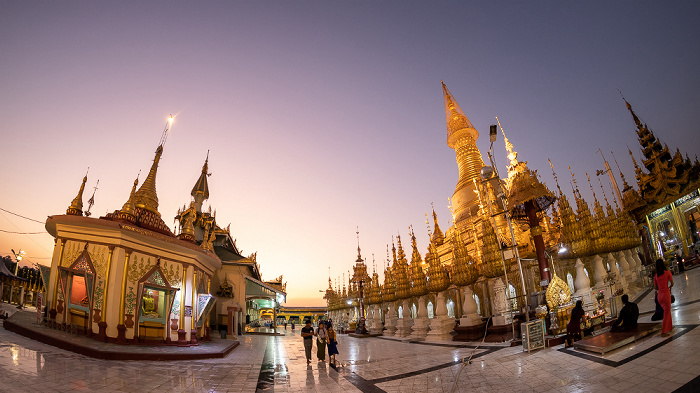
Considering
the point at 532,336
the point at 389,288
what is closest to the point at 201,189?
the point at 389,288

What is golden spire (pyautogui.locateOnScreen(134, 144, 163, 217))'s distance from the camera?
1445 cm

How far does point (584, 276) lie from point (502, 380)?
10076mm

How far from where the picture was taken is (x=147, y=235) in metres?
12.2

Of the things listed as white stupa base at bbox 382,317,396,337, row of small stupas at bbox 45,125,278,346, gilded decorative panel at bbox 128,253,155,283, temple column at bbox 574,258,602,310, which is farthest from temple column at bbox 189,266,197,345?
temple column at bbox 574,258,602,310

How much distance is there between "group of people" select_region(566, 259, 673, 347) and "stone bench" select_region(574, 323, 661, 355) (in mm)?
267

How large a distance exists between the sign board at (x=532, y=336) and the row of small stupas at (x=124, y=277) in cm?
1227

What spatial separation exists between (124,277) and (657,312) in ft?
51.3

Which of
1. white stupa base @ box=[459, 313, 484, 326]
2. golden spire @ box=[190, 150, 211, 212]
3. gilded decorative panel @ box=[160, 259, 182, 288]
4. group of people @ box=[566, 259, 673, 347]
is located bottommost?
white stupa base @ box=[459, 313, 484, 326]

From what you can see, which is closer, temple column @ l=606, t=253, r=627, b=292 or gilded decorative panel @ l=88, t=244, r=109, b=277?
gilded decorative panel @ l=88, t=244, r=109, b=277

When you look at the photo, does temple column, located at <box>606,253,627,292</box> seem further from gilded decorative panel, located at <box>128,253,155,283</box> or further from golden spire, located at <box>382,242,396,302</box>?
gilded decorative panel, located at <box>128,253,155,283</box>

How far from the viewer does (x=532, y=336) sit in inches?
344

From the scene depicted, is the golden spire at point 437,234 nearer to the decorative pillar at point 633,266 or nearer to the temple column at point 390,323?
the temple column at point 390,323

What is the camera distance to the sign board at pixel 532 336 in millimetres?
8609

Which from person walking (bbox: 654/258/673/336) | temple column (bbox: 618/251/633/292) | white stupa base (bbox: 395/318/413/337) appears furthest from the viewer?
white stupa base (bbox: 395/318/413/337)
